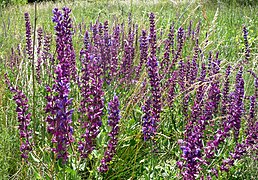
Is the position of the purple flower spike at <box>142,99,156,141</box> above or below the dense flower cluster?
below

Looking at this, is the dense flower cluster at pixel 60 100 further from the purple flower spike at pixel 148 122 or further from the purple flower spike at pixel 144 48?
the purple flower spike at pixel 144 48

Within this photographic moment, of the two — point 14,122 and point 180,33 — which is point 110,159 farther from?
point 180,33

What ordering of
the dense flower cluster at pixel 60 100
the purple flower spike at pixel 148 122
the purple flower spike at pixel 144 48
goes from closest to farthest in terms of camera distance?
1. the dense flower cluster at pixel 60 100
2. the purple flower spike at pixel 148 122
3. the purple flower spike at pixel 144 48

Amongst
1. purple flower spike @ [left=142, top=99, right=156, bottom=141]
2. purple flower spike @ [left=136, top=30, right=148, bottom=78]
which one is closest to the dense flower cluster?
purple flower spike @ [left=142, top=99, right=156, bottom=141]

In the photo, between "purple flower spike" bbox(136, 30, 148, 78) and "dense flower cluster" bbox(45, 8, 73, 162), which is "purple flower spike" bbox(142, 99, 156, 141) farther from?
"purple flower spike" bbox(136, 30, 148, 78)

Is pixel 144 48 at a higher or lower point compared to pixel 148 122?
higher

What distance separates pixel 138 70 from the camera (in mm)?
3211

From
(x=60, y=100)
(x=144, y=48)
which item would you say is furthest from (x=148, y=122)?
(x=144, y=48)

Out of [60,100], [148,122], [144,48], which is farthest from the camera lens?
[144,48]

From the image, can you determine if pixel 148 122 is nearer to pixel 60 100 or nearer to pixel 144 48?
pixel 60 100

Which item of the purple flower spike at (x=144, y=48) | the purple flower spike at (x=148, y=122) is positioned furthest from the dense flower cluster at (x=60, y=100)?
the purple flower spike at (x=144, y=48)

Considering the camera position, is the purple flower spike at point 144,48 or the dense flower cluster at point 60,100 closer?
the dense flower cluster at point 60,100

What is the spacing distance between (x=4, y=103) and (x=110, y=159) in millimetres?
1646

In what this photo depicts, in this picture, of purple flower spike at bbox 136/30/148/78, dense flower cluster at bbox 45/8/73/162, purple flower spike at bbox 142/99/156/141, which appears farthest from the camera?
purple flower spike at bbox 136/30/148/78
